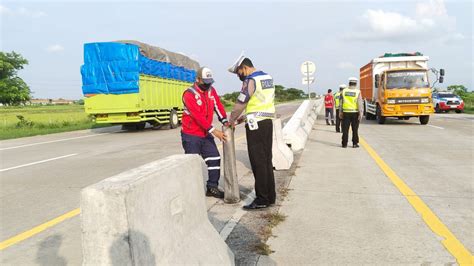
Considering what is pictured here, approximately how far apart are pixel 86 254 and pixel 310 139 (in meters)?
11.5

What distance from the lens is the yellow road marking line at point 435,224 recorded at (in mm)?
3746

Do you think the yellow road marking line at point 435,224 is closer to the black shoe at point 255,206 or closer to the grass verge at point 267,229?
the grass verge at point 267,229

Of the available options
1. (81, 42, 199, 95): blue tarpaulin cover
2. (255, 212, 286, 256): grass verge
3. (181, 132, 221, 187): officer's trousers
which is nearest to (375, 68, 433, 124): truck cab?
(81, 42, 199, 95): blue tarpaulin cover

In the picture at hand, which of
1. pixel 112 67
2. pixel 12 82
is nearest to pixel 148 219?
pixel 112 67

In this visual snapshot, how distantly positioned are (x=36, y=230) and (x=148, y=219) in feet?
10.0

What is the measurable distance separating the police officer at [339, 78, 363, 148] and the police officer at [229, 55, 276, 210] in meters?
5.98

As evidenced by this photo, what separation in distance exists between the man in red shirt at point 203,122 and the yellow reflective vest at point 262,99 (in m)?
0.45

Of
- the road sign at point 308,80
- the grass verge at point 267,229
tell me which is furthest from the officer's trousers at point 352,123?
the road sign at point 308,80

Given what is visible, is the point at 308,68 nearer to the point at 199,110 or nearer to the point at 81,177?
the point at 81,177

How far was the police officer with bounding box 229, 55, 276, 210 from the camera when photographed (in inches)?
198

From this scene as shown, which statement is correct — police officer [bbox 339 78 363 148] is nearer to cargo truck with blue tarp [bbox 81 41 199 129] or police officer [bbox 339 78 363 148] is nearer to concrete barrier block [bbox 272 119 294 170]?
concrete barrier block [bbox 272 119 294 170]

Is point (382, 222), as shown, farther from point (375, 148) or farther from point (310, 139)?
point (310, 139)

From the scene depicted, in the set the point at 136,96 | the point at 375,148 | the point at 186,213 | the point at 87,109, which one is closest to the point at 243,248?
the point at 186,213

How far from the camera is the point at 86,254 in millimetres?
2229
